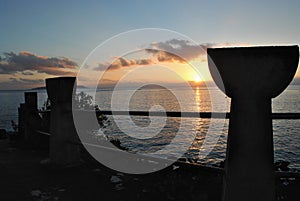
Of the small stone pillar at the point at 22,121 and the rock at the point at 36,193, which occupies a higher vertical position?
the small stone pillar at the point at 22,121

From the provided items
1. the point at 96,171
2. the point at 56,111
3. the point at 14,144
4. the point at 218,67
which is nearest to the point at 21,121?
the point at 14,144

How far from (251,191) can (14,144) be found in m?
5.37

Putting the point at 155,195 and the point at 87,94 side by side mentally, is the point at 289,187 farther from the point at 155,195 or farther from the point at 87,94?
the point at 87,94

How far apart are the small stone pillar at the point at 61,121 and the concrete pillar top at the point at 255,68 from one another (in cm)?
273

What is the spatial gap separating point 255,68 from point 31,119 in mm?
5112

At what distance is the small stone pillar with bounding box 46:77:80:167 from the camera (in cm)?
407

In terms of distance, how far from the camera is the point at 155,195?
10.6 ft

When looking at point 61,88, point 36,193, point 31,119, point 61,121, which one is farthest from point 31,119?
point 36,193

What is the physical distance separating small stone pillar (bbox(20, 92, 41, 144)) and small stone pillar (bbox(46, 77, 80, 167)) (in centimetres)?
169

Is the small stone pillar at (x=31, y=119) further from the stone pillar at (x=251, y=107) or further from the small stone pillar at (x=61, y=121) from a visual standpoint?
the stone pillar at (x=251, y=107)

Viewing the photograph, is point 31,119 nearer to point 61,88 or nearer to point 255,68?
point 61,88

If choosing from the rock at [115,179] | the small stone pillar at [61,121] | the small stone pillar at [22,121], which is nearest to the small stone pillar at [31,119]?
the small stone pillar at [22,121]

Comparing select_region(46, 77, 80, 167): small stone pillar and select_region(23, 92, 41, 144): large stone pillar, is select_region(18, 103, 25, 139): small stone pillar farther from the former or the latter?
select_region(46, 77, 80, 167): small stone pillar

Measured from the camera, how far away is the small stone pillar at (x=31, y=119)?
5.59 m
